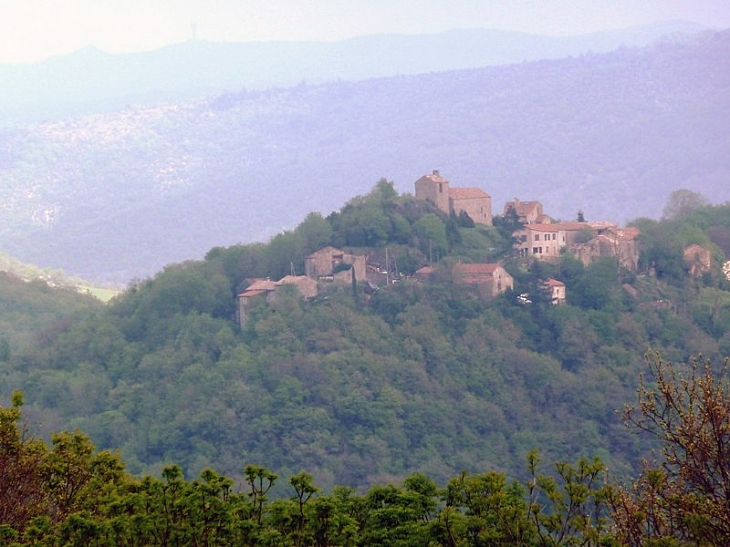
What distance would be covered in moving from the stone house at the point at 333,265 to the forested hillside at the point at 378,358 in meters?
0.47

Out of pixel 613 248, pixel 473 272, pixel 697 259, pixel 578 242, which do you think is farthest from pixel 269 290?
pixel 697 259

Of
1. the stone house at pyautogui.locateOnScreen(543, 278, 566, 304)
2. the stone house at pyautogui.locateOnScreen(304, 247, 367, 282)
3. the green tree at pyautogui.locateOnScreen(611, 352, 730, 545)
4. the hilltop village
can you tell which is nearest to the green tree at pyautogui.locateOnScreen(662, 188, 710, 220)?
the hilltop village

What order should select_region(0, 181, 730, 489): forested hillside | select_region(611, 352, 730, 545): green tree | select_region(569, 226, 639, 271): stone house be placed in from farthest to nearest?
1. select_region(569, 226, 639, 271): stone house
2. select_region(0, 181, 730, 489): forested hillside
3. select_region(611, 352, 730, 545): green tree

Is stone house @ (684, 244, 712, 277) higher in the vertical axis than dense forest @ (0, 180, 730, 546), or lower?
higher

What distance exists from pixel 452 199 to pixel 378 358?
7.99 m

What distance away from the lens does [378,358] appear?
64500 millimetres

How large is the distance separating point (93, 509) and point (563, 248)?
4794 centimetres

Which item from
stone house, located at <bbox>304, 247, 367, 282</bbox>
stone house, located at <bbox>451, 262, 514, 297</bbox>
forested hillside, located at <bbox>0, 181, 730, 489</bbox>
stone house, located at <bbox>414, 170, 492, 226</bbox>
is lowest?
forested hillside, located at <bbox>0, 181, 730, 489</bbox>

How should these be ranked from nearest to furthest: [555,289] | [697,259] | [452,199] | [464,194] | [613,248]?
[555,289] < [613,248] < [452,199] < [464,194] < [697,259]

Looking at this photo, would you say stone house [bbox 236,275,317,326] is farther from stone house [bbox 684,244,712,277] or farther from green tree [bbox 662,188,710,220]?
green tree [bbox 662,188,710,220]

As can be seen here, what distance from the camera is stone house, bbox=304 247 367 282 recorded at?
213 ft

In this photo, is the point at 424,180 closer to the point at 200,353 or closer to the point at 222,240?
the point at 200,353

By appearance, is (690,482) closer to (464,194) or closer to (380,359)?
(380,359)

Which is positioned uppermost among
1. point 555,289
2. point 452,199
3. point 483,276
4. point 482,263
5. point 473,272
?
point 452,199
